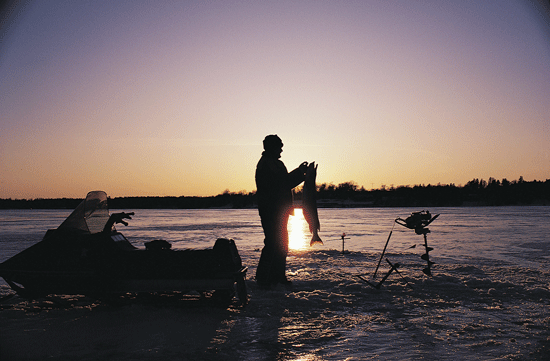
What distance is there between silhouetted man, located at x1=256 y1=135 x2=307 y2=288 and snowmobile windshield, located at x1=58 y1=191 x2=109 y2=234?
94.5 inches

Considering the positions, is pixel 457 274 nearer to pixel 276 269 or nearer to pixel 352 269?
pixel 352 269

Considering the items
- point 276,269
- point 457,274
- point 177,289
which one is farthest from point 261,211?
point 457,274

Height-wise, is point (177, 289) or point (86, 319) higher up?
point (177, 289)

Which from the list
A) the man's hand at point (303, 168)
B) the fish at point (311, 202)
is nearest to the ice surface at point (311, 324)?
the fish at point (311, 202)

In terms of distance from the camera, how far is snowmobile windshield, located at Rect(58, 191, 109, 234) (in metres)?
5.09

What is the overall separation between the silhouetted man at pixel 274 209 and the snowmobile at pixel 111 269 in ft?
4.05

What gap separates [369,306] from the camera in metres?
5.22

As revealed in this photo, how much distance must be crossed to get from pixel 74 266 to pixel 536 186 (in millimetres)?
144742

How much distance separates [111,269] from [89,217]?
2.79ft

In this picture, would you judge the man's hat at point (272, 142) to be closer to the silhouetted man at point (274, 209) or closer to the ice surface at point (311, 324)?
the silhouetted man at point (274, 209)

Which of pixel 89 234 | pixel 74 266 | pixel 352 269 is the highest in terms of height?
pixel 89 234

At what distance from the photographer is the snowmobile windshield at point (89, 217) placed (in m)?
5.09

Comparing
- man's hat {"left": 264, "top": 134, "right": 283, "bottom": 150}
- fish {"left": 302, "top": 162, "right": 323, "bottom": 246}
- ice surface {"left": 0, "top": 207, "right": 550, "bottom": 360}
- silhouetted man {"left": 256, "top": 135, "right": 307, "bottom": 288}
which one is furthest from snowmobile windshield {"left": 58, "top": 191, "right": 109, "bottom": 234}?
fish {"left": 302, "top": 162, "right": 323, "bottom": 246}

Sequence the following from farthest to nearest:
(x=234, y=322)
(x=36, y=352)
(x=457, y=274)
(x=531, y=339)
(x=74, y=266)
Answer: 1. (x=457, y=274)
2. (x=74, y=266)
3. (x=234, y=322)
4. (x=531, y=339)
5. (x=36, y=352)
